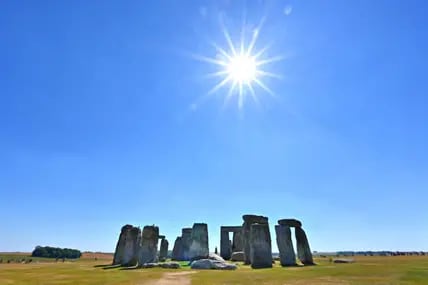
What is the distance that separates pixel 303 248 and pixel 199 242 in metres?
9.07

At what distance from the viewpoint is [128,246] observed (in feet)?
93.9

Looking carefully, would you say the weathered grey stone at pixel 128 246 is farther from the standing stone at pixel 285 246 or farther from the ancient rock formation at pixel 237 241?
the ancient rock formation at pixel 237 241

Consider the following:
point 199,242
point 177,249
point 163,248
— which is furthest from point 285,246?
point 177,249

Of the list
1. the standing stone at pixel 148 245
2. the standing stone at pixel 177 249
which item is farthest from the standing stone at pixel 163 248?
the standing stone at pixel 148 245

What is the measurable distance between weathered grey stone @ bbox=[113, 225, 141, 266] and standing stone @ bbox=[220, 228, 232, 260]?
11981 mm

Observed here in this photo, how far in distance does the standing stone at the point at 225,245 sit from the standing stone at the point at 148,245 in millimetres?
12982

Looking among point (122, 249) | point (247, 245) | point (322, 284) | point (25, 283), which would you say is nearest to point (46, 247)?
point (122, 249)

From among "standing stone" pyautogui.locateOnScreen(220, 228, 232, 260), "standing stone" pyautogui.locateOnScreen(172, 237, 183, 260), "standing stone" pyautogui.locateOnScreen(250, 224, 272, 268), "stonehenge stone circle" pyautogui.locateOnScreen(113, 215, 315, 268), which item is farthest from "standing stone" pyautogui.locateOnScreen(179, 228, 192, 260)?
"standing stone" pyautogui.locateOnScreen(250, 224, 272, 268)

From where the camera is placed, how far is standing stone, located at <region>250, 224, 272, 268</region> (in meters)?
24.4

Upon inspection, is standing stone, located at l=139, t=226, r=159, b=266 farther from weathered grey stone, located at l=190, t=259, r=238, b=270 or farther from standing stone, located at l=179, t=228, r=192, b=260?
standing stone, located at l=179, t=228, r=192, b=260

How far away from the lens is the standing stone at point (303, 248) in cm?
2683

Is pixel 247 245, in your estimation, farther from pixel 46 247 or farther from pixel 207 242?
pixel 46 247

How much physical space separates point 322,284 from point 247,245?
1525 centimetres

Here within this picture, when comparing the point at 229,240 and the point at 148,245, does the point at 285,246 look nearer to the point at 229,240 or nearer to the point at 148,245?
the point at 148,245
